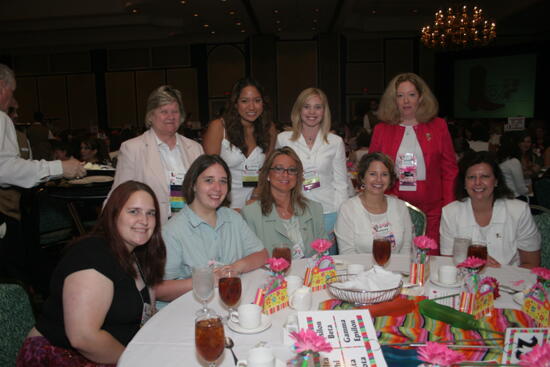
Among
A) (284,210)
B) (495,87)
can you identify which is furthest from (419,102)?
(495,87)

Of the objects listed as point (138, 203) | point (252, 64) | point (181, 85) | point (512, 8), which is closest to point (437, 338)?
point (138, 203)

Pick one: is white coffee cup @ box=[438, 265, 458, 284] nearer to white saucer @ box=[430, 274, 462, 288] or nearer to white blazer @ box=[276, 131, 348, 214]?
white saucer @ box=[430, 274, 462, 288]

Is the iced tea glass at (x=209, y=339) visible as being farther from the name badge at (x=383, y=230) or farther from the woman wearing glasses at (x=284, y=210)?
the name badge at (x=383, y=230)

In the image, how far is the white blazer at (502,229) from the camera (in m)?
2.39

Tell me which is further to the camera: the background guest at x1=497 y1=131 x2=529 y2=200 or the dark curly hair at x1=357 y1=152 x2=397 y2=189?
the background guest at x1=497 y1=131 x2=529 y2=200

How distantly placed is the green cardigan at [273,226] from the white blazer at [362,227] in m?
0.16

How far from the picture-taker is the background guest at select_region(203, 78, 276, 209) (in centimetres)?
311

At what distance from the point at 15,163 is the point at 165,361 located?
78.5 inches

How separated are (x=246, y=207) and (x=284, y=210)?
22 cm

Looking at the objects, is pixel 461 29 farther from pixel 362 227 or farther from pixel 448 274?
pixel 448 274

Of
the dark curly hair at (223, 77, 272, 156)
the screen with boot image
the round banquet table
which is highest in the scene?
the screen with boot image

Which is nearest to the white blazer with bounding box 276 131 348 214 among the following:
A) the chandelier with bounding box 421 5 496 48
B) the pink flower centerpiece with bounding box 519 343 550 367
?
the pink flower centerpiece with bounding box 519 343 550 367

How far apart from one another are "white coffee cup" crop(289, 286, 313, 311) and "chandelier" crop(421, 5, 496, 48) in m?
8.23

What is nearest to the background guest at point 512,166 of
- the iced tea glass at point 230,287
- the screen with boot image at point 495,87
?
the iced tea glass at point 230,287
